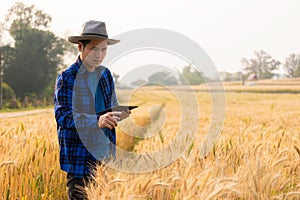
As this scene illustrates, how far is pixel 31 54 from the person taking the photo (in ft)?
131

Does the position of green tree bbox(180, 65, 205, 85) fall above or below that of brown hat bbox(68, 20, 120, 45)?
below

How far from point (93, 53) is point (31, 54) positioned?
3846 centimetres

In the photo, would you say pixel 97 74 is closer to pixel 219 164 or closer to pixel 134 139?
pixel 219 164

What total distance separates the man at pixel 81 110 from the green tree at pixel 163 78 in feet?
2.52

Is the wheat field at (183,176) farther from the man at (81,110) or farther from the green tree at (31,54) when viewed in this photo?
the green tree at (31,54)

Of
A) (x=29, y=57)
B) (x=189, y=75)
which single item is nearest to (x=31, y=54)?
(x=29, y=57)

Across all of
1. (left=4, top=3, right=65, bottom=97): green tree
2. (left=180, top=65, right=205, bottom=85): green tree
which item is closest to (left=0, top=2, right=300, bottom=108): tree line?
(left=4, top=3, right=65, bottom=97): green tree

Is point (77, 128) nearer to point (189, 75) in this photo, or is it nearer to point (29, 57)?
point (189, 75)

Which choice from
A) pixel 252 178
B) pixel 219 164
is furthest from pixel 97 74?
pixel 252 178

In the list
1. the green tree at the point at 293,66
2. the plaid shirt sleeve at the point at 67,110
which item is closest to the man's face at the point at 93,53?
the plaid shirt sleeve at the point at 67,110

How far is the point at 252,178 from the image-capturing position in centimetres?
234

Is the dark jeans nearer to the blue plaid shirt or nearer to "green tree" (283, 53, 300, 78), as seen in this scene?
the blue plaid shirt

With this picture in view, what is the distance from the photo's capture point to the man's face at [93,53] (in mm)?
3086

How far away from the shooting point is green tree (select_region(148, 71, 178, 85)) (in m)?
3.96
